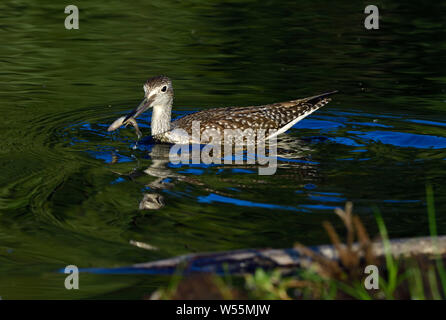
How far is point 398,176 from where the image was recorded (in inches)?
335

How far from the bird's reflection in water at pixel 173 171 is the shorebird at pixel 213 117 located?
23 centimetres

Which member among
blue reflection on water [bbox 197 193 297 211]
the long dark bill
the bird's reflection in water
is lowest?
blue reflection on water [bbox 197 193 297 211]

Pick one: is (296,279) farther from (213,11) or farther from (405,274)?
(213,11)

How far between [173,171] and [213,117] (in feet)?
5.84

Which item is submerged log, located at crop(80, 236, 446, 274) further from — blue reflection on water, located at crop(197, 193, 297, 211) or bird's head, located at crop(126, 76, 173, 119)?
bird's head, located at crop(126, 76, 173, 119)

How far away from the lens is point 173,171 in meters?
8.88

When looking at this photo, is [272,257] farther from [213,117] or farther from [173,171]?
[213,117]

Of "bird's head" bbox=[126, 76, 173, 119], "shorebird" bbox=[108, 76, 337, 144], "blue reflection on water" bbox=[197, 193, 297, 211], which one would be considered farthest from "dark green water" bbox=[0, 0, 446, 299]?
"bird's head" bbox=[126, 76, 173, 119]

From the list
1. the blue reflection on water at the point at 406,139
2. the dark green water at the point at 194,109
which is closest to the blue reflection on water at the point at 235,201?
the dark green water at the point at 194,109

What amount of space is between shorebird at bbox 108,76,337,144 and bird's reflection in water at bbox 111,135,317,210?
A: 0.23 m

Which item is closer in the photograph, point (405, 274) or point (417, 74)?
point (405, 274)

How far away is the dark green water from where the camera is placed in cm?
679
